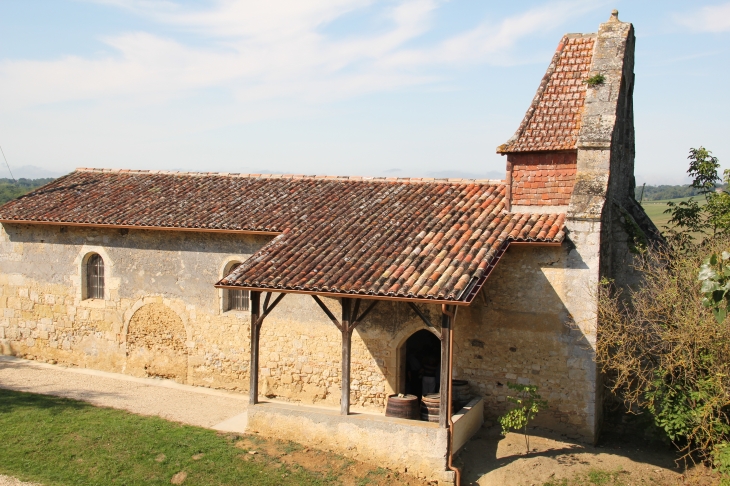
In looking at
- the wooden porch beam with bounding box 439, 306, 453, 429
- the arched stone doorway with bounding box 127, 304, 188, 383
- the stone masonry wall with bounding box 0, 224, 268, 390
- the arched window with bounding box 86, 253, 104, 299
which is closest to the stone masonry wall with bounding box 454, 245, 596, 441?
the wooden porch beam with bounding box 439, 306, 453, 429

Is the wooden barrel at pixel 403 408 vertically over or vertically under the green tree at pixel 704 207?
under

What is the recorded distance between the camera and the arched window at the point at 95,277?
18.0 m

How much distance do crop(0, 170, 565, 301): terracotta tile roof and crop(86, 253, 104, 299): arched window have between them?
123 cm

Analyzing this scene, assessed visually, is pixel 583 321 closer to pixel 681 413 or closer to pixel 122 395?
pixel 681 413

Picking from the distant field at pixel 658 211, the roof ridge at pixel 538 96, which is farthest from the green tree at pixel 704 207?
the distant field at pixel 658 211

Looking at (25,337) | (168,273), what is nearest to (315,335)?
(168,273)

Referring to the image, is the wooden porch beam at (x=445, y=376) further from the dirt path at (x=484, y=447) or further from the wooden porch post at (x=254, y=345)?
the wooden porch post at (x=254, y=345)

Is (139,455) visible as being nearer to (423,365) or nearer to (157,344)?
(157,344)

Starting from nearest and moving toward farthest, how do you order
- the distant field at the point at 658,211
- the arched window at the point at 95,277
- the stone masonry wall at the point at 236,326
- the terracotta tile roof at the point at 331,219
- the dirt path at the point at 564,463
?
the dirt path at the point at 564,463 < the terracotta tile roof at the point at 331,219 < the stone masonry wall at the point at 236,326 < the arched window at the point at 95,277 < the distant field at the point at 658,211

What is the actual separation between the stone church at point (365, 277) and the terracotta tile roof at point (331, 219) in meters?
0.06

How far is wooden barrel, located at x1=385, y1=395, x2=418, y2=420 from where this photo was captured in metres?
12.7

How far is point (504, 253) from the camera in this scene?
13594 millimetres

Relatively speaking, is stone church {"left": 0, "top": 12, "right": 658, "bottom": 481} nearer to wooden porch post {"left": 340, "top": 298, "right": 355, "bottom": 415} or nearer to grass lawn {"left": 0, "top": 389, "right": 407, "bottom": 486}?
wooden porch post {"left": 340, "top": 298, "right": 355, "bottom": 415}

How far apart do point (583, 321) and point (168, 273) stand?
383 inches
